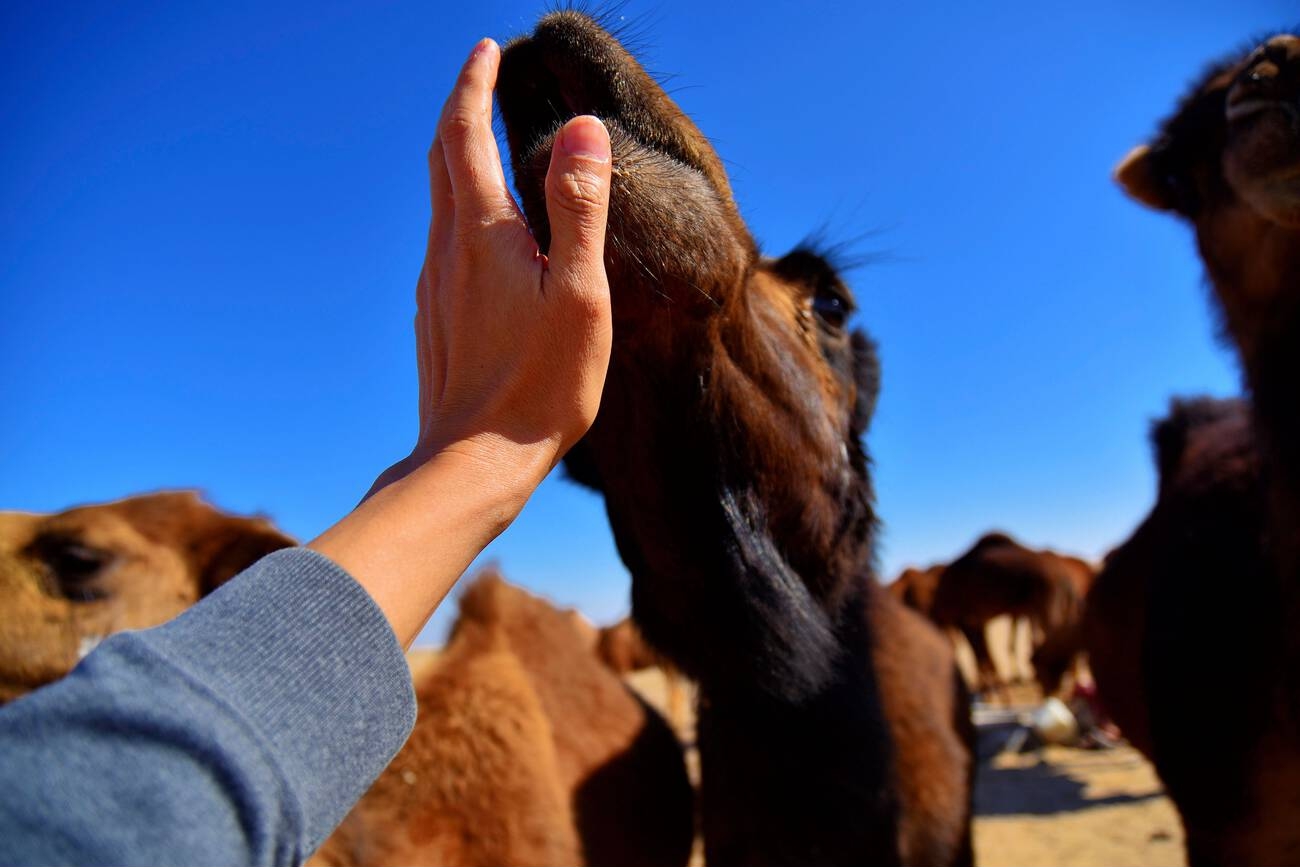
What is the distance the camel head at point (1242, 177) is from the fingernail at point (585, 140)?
2.62 meters

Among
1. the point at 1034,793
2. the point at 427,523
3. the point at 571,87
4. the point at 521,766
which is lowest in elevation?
the point at 1034,793

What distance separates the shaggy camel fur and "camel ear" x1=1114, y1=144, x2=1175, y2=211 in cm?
368

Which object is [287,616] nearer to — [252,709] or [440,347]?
[252,709]

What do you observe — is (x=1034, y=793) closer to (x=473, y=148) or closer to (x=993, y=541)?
(x=993, y=541)

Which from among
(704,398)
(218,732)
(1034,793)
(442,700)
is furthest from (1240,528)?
(1034,793)

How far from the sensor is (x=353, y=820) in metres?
2.62

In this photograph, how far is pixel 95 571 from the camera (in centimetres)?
313

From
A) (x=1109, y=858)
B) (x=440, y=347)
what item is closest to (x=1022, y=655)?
(x=1109, y=858)

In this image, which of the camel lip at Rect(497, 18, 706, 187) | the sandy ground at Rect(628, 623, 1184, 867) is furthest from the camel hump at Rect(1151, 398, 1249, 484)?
the camel lip at Rect(497, 18, 706, 187)

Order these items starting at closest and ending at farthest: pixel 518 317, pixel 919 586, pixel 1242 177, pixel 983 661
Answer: pixel 518 317 < pixel 1242 177 < pixel 919 586 < pixel 983 661

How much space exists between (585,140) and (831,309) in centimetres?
196

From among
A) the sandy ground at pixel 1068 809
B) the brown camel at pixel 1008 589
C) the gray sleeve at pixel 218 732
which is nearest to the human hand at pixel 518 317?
the gray sleeve at pixel 218 732

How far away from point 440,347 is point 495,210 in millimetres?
203

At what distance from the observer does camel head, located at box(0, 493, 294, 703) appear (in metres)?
3.01
